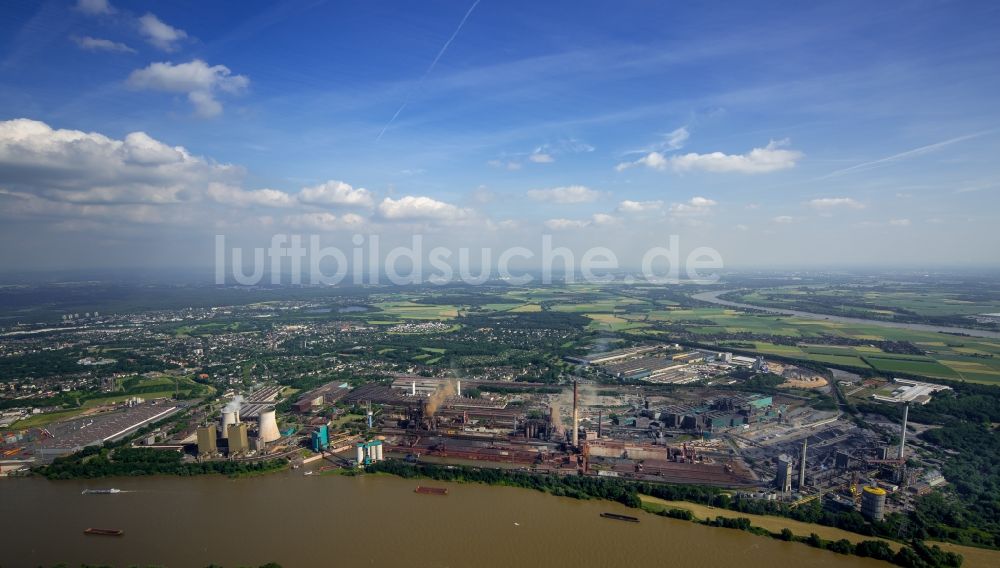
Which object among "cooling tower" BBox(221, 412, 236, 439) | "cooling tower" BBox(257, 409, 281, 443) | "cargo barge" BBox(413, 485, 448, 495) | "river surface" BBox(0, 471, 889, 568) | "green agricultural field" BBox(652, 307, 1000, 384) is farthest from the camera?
"green agricultural field" BBox(652, 307, 1000, 384)

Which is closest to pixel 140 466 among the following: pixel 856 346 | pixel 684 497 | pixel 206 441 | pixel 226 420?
pixel 206 441

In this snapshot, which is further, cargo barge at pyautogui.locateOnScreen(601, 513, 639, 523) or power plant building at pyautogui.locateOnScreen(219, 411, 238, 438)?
power plant building at pyautogui.locateOnScreen(219, 411, 238, 438)

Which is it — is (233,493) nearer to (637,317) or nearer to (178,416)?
(178,416)

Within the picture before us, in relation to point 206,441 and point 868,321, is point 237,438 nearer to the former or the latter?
point 206,441

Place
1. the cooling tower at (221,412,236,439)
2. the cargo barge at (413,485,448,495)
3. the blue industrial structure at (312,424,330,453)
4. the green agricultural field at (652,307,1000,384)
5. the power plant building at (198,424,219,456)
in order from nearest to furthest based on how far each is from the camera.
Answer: the cargo barge at (413,485,448,495) → the power plant building at (198,424,219,456) → the blue industrial structure at (312,424,330,453) → the cooling tower at (221,412,236,439) → the green agricultural field at (652,307,1000,384)

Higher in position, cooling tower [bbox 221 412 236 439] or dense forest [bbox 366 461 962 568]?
cooling tower [bbox 221 412 236 439]

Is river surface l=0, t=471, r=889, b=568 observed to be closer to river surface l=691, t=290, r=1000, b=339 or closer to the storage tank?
the storage tank

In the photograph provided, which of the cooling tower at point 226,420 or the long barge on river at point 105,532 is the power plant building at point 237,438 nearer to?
the cooling tower at point 226,420

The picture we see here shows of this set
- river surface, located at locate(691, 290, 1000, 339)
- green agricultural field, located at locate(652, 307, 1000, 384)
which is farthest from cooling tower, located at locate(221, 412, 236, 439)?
river surface, located at locate(691, 290, 1000, 339)
